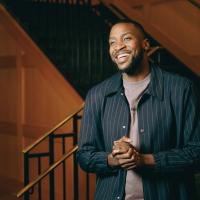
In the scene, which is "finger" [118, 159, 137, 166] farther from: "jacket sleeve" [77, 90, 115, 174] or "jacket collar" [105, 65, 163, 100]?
"jacket collar" [105, 65, 163, 100]

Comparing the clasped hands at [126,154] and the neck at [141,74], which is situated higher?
the neck at [141,74]

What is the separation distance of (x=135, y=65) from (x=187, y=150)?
1.60 feet

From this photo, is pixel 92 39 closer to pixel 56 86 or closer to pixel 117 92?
pixel 56 86

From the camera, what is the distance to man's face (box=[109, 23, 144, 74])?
2234 mm

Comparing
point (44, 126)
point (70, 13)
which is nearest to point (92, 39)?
point (70, 13)

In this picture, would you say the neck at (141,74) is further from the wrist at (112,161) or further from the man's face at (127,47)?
the wrist at (112,161)

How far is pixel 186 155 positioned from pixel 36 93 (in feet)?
14.9

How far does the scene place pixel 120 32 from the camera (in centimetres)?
227

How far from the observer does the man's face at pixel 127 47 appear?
223 centimetres

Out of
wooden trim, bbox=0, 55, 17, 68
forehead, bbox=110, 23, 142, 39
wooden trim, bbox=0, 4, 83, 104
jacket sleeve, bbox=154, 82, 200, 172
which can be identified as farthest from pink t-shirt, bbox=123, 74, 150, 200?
wooden trim, bbox=0, 55, 17, 68

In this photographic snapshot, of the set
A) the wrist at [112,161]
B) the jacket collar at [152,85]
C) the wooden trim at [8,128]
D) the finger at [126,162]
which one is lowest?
the finger at [126,162]

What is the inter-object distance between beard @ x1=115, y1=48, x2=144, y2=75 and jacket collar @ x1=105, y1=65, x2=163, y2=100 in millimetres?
91

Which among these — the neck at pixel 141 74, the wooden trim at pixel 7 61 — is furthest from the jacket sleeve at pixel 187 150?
the wooden trim at pixel 7 61

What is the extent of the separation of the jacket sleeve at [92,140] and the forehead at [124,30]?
0.33 metres
